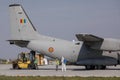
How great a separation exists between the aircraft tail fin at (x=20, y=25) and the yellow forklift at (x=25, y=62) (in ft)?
7.66

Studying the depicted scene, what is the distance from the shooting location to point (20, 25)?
1529 inches

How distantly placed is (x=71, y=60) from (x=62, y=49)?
166 centimetres

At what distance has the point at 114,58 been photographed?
36469 mm

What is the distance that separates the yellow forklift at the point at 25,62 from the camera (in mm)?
39688

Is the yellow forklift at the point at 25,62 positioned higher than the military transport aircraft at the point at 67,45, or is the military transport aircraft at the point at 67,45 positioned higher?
the military transport aircraft at the point at 67,45

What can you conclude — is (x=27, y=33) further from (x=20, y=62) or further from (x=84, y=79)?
(x=84, y=79)

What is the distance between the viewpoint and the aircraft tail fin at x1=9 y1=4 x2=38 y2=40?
127 feet

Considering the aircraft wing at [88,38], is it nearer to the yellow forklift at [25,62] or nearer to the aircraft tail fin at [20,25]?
the aircraft tail fin at [20,25]

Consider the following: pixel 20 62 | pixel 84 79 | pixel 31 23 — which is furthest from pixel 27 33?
pixel 84 79

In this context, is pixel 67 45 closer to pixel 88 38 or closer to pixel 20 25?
pixel 88 38

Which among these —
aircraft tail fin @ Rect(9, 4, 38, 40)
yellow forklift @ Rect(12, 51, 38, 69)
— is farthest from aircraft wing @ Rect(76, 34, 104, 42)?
yellow forklift @ Rect(12, 51, 38, 69)

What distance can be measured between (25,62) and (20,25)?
8.22m

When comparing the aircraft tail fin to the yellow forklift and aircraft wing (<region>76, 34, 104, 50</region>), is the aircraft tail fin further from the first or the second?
aircraft wing (<region>76, 34, 104, 50</region>)

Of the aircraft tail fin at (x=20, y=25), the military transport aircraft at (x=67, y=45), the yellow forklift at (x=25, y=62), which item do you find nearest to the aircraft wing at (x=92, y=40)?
the military transport aircraft at (x=67, y=45)
